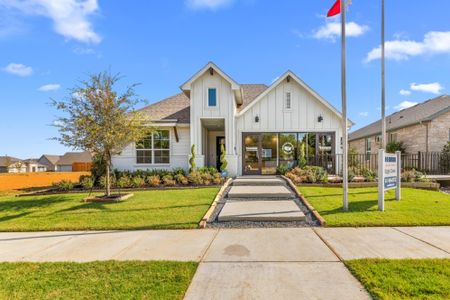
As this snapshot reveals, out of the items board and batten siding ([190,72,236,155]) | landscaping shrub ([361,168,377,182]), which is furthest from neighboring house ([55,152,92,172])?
landscaping shrub ([361,168,377,182])

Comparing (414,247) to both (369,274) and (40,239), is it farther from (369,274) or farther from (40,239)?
(40,239)

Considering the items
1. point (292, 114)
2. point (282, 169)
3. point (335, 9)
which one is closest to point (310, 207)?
point (335, 9)

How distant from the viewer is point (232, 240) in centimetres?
573

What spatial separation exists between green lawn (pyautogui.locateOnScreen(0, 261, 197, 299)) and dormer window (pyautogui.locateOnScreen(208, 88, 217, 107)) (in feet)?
38.0

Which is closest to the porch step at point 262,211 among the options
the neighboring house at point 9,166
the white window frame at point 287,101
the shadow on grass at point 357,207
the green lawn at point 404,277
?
the shadow on grass at point 357,207

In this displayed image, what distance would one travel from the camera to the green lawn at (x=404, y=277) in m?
3.34

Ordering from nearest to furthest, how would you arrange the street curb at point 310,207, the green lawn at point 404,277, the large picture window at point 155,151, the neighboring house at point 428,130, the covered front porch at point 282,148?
the green lawn at point 404,277 < the street curb at point 310,207 < the covered front porch at point 282,148 < the large picture window at point 155,151 < the neighboring house at point 428,130


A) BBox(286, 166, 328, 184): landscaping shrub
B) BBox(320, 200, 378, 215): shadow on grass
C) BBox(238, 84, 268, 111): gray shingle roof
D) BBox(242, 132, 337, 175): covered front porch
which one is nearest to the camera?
BBox(320, 200, 378, 215): shadow on grass

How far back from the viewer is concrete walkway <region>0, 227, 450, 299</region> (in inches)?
142

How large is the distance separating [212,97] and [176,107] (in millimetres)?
3832

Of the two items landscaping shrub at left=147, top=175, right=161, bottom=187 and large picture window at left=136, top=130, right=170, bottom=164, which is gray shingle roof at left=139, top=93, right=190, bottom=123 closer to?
large picture window at left=136, top=130, right=170, bottom=164

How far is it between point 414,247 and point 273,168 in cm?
1062

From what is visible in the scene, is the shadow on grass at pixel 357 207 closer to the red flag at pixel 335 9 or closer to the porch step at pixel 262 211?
the porch step at pixel 262 211

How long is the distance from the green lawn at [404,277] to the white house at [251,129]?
11218 millimetres
